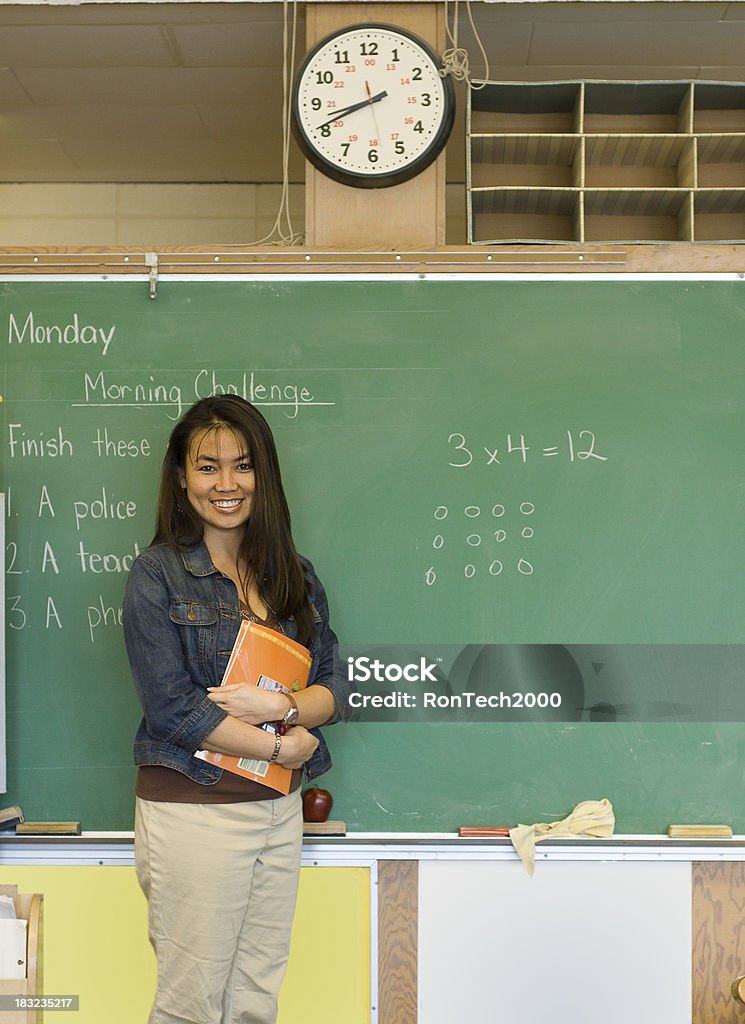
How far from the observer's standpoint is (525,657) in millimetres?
2502

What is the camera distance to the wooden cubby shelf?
103 inches

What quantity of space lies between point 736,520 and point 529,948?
46.8 inches

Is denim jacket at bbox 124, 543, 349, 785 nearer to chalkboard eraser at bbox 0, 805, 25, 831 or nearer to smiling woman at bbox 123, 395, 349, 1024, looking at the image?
smiling woman at bbox 123, 395, 349, 1024

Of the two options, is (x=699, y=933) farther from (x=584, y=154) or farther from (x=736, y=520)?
(x=584, y=154)

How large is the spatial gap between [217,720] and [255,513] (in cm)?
44

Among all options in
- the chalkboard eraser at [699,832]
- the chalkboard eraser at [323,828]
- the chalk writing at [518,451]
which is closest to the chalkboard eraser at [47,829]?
the chalkboard eraser at [323,828]

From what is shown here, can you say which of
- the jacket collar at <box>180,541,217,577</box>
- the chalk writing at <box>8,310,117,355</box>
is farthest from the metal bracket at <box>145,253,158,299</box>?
the jacket collar at <box>180,541,217,577</box>

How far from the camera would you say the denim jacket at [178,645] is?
6.49 ft

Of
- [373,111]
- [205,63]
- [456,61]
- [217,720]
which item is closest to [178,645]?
[217,720]

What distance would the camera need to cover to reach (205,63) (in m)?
3.12

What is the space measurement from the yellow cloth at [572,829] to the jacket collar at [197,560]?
1.03 meters

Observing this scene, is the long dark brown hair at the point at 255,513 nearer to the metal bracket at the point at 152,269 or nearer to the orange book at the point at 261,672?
the orange book at the point at 261,672

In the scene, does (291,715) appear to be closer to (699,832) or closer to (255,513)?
(255,513)

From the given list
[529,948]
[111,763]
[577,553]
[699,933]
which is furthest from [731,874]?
[111,763]
